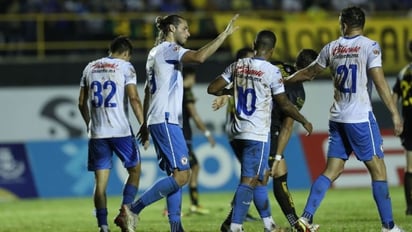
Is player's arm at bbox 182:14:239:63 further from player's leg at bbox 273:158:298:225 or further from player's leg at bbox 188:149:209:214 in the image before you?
player's leg at bbox 188:149:209:214

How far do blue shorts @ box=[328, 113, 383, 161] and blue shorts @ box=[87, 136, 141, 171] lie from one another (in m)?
2.42

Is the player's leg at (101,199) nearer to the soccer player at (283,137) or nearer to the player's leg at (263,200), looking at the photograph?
the soccer player at (283,137)

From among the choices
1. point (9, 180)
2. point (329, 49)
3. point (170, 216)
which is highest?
point (329, 49)

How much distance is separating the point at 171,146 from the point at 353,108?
202 centimetres

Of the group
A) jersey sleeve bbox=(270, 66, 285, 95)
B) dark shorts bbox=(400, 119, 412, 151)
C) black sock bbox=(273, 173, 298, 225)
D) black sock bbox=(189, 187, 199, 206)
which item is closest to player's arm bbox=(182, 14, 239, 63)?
jersey sleeve bbox=(270, 66, 285, 95)

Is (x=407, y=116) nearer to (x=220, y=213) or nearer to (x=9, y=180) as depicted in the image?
(x=220, y=213)

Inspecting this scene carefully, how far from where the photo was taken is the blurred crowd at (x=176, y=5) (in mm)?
27047

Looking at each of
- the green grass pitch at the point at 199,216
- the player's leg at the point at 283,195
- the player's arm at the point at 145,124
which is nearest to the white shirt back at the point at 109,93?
the player's arm at the point at 145,124

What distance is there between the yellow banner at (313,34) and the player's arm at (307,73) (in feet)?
46.3

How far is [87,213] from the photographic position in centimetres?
1755

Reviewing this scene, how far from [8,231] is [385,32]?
49.4ft

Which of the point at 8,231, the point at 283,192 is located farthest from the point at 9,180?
the point at 283,192

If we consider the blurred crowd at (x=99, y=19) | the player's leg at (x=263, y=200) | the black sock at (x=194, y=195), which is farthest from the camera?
the blurred crowd at (x=99, y=19)

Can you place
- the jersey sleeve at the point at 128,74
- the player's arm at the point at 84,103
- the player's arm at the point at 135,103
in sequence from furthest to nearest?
1. the player's arm at the point at 84,103
2. the jersey sleeve at the point at 128,74
3. the player's arm at the point at 135,103
